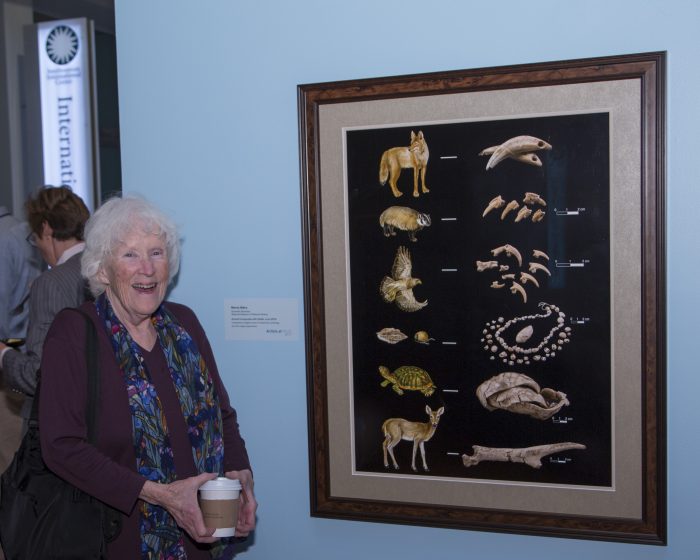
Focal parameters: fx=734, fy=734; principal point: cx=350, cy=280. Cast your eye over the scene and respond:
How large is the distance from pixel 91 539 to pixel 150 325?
0.51 meters

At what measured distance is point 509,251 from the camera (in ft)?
6.05

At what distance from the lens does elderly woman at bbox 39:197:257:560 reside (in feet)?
5.23

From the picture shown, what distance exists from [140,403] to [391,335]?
26.4 inches

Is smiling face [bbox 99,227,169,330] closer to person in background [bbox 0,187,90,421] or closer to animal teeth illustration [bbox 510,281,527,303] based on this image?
person in background [bbox 0,187,90,421]

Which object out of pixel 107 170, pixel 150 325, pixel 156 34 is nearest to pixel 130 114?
pixel 156 34

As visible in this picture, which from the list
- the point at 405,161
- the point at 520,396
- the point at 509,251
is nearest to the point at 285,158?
the point at 405,161

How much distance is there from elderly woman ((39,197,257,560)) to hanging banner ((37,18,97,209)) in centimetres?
264

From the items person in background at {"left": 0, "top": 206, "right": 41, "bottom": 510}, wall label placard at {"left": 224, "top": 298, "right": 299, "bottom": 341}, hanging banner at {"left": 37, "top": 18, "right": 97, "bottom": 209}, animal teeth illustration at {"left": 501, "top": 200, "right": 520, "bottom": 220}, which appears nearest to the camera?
animal teeth illustration at {"left": 501, "top": 200, "right": 520, "bottom": 220}

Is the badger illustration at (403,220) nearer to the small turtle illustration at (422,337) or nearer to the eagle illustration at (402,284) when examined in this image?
the eagle illustration at (402,284)

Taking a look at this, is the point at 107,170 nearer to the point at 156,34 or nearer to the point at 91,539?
the point at 156,34

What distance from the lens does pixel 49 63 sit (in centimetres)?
430

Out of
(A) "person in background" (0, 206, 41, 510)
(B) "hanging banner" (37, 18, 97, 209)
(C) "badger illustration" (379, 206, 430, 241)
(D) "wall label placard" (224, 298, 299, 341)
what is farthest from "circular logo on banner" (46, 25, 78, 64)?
(C) "badger illustration" (379, 206, 430, 241)

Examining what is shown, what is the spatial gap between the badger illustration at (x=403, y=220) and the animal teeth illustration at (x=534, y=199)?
25 cm

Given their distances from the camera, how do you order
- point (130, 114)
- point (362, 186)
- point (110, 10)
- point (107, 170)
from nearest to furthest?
point (362, 186) < point (130, 114) < point (110, 10) < point (107, 170)
